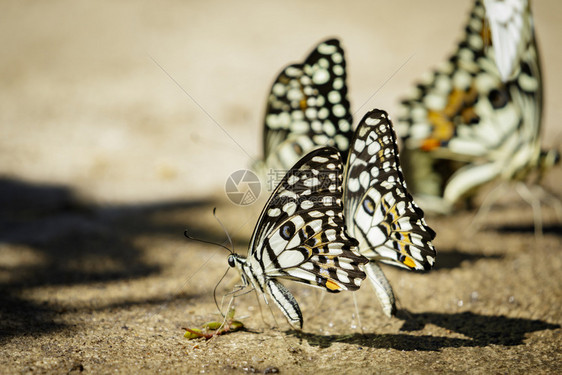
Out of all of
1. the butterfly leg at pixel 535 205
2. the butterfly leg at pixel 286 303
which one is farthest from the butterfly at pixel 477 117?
the butterfly leg at pixel 286 303

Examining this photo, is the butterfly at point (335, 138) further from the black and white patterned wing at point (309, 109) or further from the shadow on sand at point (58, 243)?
the shadow on sand at point (58, 243)

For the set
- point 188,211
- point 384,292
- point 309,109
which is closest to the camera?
point 384,292

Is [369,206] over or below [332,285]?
over

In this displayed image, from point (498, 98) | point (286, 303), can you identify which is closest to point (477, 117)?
point (498, 98)

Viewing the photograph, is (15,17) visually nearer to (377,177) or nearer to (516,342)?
(377,177)

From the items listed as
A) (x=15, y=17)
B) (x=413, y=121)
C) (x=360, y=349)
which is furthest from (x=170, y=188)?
(x=15, y=17)

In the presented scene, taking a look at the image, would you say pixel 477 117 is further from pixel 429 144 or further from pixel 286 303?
pixel 286 303

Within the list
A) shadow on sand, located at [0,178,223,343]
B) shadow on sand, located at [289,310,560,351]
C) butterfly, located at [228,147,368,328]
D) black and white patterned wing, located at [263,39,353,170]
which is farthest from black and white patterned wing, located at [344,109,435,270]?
shadow on sand, located at [0,178,223,343]

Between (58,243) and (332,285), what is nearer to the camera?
(332,285)
